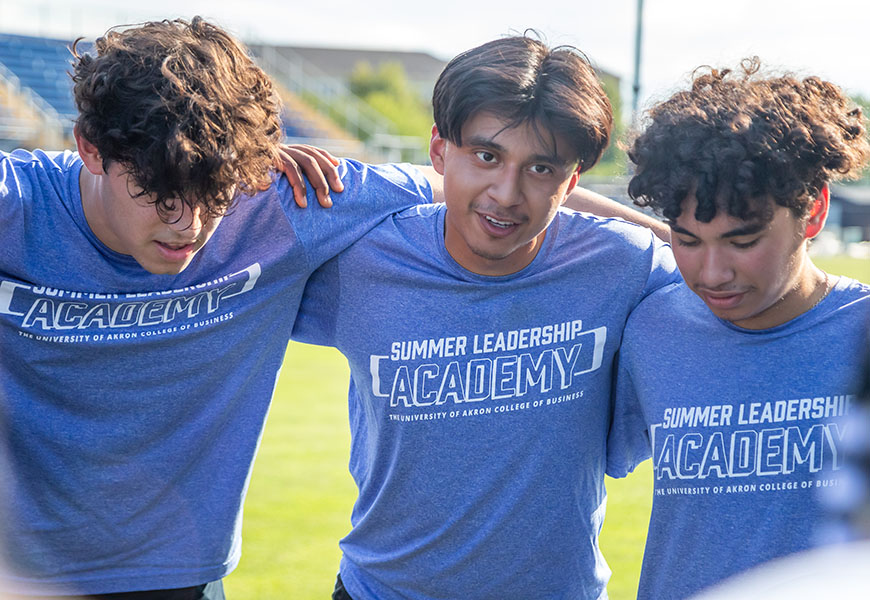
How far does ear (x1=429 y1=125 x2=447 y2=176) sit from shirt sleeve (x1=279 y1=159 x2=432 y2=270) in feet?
0.33

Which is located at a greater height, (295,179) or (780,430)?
(295,179)

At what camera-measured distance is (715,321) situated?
2.10m

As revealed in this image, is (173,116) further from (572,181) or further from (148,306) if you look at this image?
(572,181)

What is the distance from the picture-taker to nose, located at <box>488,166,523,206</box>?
86.4 inches

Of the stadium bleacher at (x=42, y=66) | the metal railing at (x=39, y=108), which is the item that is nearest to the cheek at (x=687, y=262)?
the metal railing at (x=39, y=108)

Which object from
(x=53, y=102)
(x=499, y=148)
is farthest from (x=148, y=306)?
(x=53, y=102)

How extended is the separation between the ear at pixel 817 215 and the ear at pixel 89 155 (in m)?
1.60

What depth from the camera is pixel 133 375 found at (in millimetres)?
2346

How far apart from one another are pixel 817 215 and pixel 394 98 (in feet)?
157

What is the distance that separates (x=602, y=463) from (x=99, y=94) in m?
1.47

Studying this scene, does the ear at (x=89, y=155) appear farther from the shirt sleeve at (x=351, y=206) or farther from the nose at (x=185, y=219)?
the shirt sleeve at (x=351, y=206)

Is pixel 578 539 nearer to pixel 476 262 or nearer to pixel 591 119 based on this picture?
pixel 476 262

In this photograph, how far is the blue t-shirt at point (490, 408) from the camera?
7.31ft

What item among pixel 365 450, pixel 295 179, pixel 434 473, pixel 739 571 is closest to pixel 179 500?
pixel 365 450
